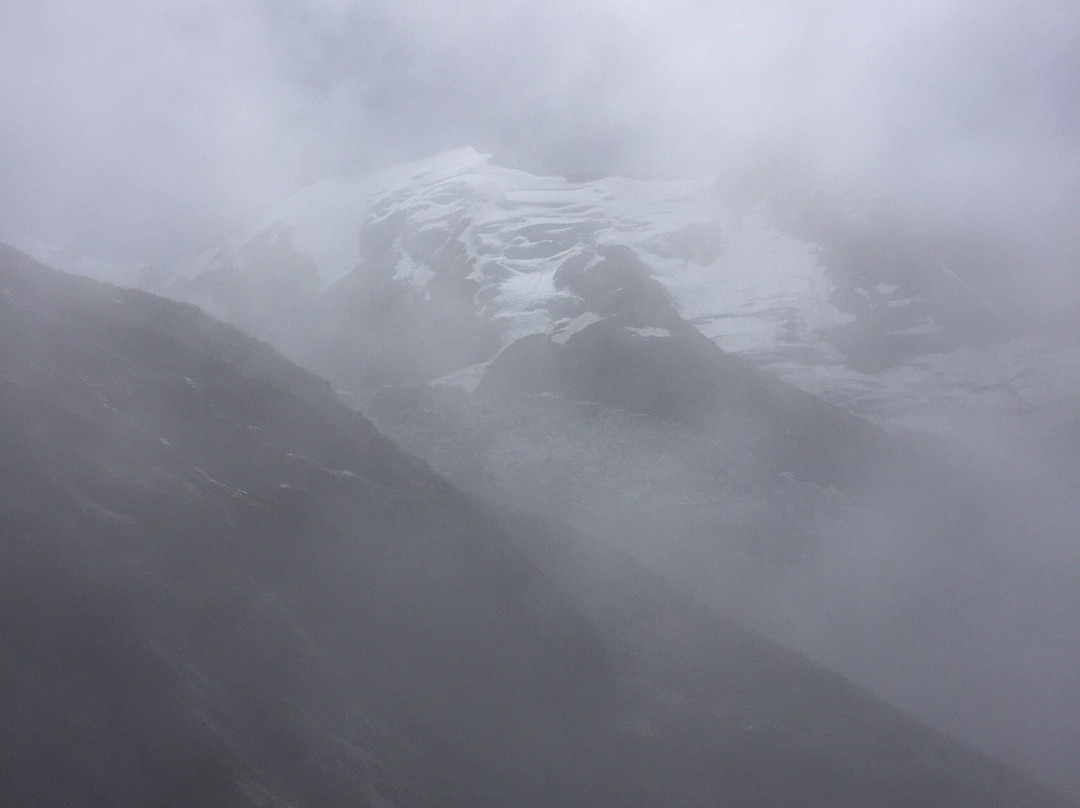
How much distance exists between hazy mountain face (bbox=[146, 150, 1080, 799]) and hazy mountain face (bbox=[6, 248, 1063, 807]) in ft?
121

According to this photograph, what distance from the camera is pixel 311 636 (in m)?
35.5

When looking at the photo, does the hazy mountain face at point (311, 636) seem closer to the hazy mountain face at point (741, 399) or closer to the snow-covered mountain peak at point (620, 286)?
the hazy mountain face at point (741, 399)

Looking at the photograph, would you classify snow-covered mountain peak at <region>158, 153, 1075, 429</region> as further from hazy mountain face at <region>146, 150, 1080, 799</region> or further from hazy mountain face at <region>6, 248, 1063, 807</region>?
hazy mountain face at <region>6, 248, 1063, 807</region>

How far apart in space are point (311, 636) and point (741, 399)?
317ft

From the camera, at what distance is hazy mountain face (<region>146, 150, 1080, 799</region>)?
98125 mm

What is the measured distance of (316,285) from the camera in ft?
567

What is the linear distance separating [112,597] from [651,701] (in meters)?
24.7

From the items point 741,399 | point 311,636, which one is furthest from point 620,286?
point 311,636

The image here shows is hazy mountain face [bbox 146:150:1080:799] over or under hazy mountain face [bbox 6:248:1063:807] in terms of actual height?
over

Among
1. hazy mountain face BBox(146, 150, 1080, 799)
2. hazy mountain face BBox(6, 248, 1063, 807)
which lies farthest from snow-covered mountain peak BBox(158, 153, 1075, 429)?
hazy mountain face BBox(6, 248, 1063, 807)

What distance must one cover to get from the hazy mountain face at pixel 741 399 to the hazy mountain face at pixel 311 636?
3675 centimetres

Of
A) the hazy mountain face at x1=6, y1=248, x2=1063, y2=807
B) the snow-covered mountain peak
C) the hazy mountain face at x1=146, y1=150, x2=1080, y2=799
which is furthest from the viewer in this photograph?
the snow-covered mountain peak

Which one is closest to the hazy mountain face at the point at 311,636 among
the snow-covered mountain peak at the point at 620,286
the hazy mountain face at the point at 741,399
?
the hazy mountain face at the point at 741,399

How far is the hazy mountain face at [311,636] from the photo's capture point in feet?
88.3
